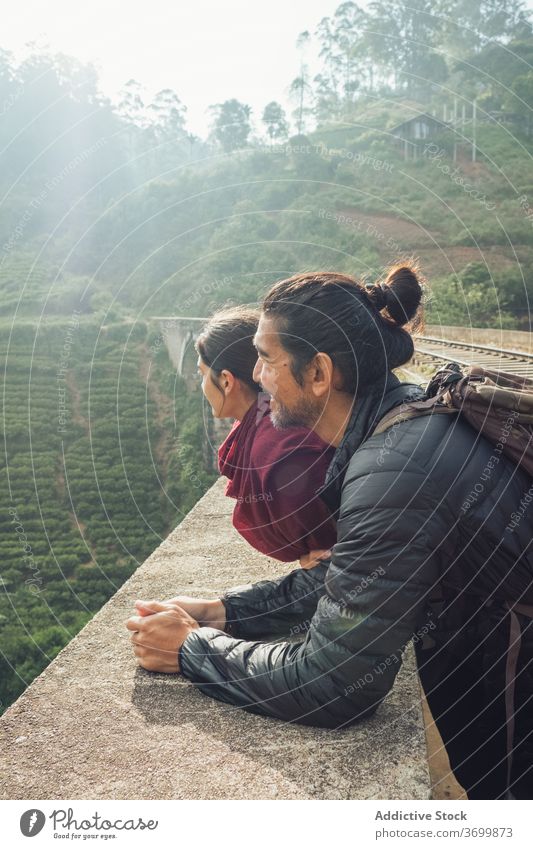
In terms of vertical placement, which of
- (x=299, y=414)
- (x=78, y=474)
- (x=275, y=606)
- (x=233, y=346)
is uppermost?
(x=233, y=346)

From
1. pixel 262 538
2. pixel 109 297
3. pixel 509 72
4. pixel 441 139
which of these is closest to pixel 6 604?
pixel 262 538

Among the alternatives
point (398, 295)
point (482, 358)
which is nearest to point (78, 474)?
point (482, 358)

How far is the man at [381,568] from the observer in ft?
4.96

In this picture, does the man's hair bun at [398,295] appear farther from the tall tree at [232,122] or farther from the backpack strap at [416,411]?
the tall tree at [232,122]

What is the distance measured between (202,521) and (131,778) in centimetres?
217

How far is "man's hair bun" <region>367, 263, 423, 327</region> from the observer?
73.2 inches

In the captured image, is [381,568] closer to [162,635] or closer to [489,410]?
[489,410]

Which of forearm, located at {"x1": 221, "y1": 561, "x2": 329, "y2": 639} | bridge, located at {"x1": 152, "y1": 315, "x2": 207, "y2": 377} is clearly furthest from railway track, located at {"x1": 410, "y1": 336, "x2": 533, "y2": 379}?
bridge, located at {"x1": 152, "y1": 315, "x2": 207, "y2": 377}

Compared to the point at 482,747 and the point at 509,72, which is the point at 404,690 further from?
the point at 509,72

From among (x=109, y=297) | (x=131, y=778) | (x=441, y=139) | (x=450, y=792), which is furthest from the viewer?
(x=441, y=139)

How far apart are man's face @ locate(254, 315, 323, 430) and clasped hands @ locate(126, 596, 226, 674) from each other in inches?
25.2

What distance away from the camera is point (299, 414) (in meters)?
1.89

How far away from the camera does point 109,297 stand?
32.9m

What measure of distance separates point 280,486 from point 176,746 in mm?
826
